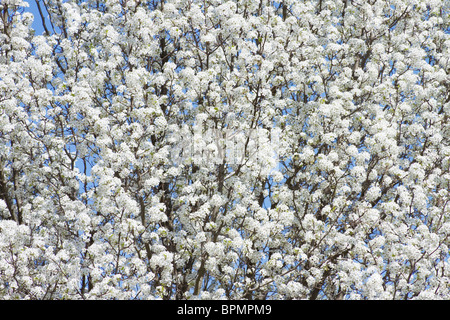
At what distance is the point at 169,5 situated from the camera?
48.8ft

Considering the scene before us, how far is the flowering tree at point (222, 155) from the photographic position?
12.4 metres

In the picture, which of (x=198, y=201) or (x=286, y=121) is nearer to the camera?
(x=198, y=201)

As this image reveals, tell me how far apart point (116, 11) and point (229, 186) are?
5614 mm

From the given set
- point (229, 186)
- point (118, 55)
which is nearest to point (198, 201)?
point (229, 186)

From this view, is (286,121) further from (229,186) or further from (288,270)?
(288,270)

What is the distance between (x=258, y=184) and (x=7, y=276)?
6.39 m

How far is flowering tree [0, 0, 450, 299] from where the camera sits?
490 inches

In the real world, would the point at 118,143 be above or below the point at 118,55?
below

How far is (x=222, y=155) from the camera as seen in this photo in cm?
1370
